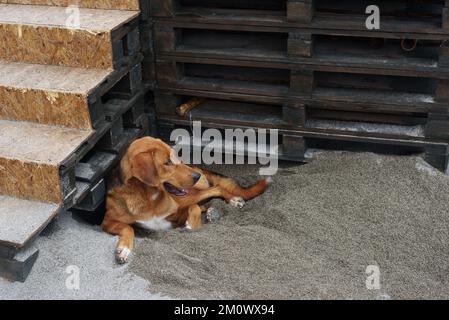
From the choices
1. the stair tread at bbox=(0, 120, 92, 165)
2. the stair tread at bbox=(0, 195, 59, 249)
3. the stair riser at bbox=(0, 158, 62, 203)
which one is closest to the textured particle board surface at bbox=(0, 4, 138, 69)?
the stair tread at bbox=(0, 120, 92, 165)

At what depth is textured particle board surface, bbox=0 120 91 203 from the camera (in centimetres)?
440

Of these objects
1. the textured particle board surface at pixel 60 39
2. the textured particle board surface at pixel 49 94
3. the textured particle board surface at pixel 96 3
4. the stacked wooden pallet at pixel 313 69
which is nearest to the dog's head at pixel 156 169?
the textured particle board surface at pixel 49 94

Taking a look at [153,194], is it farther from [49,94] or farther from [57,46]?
[57,46]

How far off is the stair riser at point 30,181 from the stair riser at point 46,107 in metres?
0.52

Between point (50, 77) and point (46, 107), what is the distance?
0.88 feet

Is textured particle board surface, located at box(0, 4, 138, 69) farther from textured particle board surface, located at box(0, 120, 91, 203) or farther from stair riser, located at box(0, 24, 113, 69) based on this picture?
textured particle board surface, located at box(0, 120, 91, 203)

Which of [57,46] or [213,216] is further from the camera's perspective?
[213,216]

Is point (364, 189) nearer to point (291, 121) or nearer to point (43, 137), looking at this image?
point (291, 121)

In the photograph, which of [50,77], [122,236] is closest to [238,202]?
[122,236]

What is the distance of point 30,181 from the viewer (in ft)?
14.7

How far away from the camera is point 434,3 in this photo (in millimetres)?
5004

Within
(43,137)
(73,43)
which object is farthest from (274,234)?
(73,43)

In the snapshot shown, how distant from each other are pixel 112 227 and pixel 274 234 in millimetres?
1282
